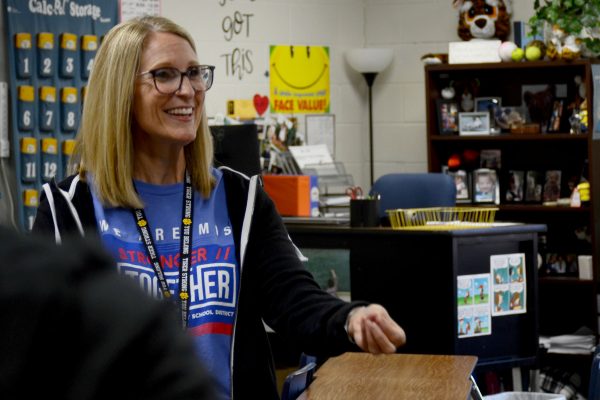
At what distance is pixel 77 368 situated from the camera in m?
0.28

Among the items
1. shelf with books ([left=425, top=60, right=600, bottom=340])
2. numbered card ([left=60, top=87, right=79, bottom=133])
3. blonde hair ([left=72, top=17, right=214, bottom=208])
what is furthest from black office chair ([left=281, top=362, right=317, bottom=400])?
shelf with books ([left=425, top=60, right=600, bottom=340])

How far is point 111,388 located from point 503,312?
3.93m

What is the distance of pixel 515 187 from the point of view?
6.12m

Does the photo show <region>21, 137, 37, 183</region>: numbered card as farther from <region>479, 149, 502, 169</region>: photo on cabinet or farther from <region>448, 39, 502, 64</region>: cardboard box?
<region>479, 149, 502, 169</region>: photo on cabinet

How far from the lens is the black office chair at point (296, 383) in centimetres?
229

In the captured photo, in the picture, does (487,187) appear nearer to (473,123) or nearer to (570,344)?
(473,123)

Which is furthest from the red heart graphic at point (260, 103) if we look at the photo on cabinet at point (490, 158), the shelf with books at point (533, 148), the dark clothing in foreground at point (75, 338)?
the dark clothing in foreground at point (75, 338)

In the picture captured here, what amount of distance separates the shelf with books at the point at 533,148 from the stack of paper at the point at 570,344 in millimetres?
243

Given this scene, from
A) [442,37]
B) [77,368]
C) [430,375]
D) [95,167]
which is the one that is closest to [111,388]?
[77,368]

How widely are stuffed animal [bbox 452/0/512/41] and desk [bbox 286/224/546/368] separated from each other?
2.21m

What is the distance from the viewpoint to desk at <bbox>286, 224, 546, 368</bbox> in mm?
4027

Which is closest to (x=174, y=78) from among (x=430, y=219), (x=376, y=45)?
(x=430, y=219)

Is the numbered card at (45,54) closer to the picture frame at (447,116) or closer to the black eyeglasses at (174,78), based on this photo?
the picture frame at (447,116)

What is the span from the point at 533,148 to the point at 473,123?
446 mm
